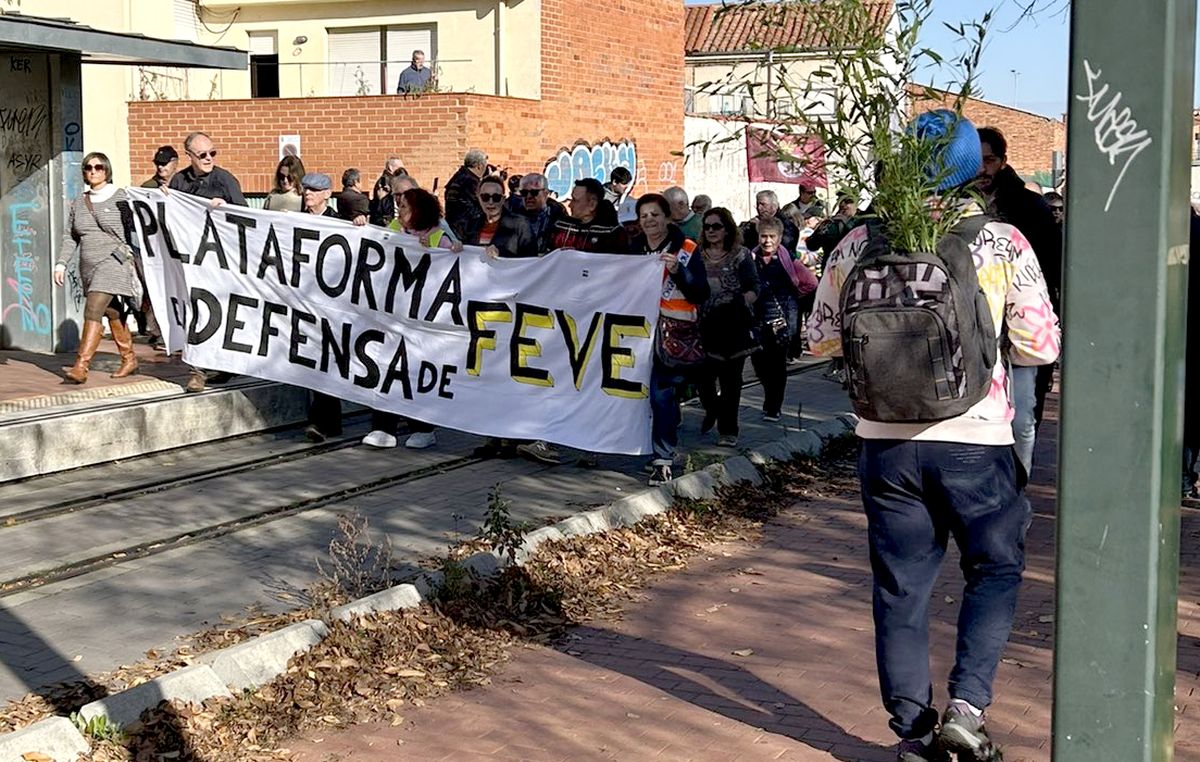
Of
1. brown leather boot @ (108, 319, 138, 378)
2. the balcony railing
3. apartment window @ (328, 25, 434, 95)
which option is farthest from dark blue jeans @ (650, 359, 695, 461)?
apartment window @ (328, 25, 434, 95)

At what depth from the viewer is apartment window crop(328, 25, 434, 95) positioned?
2556 centimetres

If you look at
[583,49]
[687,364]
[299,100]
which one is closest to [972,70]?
[687,364]

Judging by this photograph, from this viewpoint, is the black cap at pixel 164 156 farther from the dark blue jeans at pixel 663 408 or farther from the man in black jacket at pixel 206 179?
the dark blue jeans at pixel 663 408

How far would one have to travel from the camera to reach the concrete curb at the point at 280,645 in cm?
555

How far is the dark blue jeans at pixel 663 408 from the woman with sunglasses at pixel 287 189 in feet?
15.3

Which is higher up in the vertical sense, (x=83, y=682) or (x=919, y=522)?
(x=919, y=522)

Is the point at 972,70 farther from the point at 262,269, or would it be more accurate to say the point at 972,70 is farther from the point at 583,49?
the point at 583,49

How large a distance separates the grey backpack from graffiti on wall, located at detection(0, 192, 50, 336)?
12.4 metres

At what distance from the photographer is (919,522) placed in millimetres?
5305

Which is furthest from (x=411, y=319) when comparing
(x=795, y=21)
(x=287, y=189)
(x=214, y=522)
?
(x=795, y=21)

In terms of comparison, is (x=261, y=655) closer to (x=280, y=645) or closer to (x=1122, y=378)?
(x=280, y=645)

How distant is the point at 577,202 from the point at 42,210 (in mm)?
6560

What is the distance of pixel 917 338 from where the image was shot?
491 cm

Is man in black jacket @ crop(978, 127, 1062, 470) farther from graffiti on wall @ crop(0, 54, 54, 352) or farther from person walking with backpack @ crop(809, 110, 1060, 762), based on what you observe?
graffiti on wall @ crop(0, 54, 54, 352)
